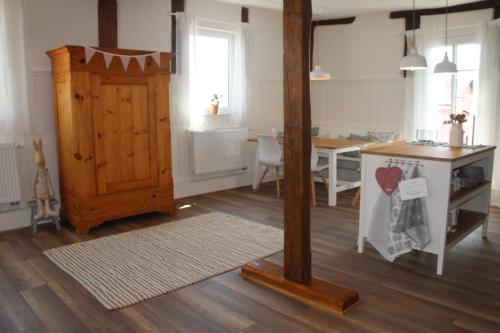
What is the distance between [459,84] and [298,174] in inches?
151

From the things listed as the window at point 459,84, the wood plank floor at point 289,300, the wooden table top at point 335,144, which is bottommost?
the wood plank floor at point 289,300

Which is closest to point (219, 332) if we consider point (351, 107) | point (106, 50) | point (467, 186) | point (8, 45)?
point (467, 186)

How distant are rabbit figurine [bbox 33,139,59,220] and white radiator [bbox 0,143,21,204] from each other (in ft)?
0.57

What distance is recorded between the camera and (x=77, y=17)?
15.0 ft

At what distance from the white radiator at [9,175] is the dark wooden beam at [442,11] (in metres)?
5.01

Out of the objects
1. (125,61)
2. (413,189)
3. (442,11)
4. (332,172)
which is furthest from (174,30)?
(413,189)

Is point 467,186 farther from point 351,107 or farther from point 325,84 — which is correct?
point 325,84

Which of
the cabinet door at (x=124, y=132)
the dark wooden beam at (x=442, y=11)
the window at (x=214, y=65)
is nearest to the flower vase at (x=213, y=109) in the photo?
the window at (x=214, y=65)

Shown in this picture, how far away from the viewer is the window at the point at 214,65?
5689 mm

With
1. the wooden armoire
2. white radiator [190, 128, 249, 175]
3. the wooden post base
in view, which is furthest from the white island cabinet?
white radiator [190, 128, 249, 175]

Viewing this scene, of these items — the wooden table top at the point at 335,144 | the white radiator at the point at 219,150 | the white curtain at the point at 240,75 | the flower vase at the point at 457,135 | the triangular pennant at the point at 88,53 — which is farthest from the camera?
the white curtain at the point at 240,75

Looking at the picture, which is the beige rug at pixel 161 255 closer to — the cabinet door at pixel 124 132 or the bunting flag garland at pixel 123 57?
the cabinet door at pixel 124 132

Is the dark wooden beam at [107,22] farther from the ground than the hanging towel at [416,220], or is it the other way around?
the dark wooden beam at [107,22]

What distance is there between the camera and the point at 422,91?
19.0 ft
